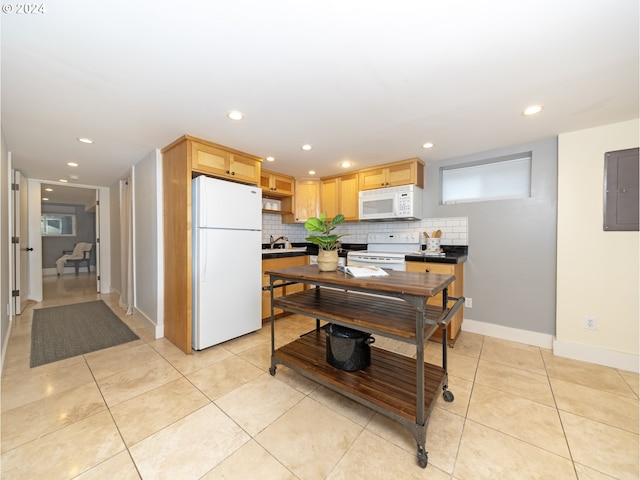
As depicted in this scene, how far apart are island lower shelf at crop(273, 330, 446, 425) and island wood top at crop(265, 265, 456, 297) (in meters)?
0.63

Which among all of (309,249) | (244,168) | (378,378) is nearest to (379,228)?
(309,249)

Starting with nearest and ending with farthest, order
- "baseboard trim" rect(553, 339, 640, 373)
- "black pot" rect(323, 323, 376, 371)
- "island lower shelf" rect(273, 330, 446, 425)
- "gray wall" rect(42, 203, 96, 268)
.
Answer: "island lower shelf" rect(273, 330, 446, 425)
"black pot" rect(323, 323, 376, 371)
"baseboard trim" rect(553, 339, 640, 373)
"gray wall" rect(42, 203, 96, 268)

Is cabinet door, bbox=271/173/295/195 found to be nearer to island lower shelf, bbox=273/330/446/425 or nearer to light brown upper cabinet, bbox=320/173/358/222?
light brown upper cabinet, bbox=320/173/358/222

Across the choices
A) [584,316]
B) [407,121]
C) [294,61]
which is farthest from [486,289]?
[294,61]

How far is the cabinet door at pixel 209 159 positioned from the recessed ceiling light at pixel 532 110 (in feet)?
9.09

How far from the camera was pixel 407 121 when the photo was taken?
2166 mm

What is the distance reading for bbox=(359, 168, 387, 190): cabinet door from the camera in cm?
340

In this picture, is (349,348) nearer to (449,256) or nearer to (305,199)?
(449,256)

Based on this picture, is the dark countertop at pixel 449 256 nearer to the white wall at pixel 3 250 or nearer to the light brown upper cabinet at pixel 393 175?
the light brown upper cabinet at pixel 393 175

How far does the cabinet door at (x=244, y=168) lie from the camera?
109 inches

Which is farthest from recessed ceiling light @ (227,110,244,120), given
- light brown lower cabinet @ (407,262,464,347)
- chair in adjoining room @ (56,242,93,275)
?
chair in adjoining room @ (56,242,93,275)

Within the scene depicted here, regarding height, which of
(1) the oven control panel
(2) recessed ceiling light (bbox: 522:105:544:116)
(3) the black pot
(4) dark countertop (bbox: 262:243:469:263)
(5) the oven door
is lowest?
(3) the black pot

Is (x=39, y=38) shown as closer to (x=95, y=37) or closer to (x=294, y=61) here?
(x=95, y=37)

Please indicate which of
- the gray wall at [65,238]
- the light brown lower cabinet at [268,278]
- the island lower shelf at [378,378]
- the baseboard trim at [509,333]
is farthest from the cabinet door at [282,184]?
the gray wall at [65,238]
